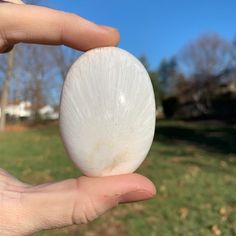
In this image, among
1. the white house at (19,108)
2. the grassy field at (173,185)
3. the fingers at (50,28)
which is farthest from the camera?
the white house at (19,108)

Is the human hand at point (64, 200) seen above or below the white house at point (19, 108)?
above

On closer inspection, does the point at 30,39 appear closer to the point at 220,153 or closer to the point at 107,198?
the point at 107,198

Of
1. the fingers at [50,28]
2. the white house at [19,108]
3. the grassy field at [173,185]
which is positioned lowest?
the white house at [19,108]

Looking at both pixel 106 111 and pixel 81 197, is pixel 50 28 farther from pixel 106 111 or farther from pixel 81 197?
pixel 81 197

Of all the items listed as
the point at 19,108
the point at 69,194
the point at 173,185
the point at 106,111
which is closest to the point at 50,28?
the point at 106,111

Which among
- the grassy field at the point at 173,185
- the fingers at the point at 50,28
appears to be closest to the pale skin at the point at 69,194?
the fingers at the point at 50,28

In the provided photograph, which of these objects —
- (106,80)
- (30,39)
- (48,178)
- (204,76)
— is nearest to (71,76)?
(106,80)

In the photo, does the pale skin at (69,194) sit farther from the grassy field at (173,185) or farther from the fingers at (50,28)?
the grassy field at (173,185)

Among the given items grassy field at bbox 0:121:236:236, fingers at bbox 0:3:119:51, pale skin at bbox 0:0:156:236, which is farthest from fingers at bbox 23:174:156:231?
grassy field at bbox 0:121:236:236
